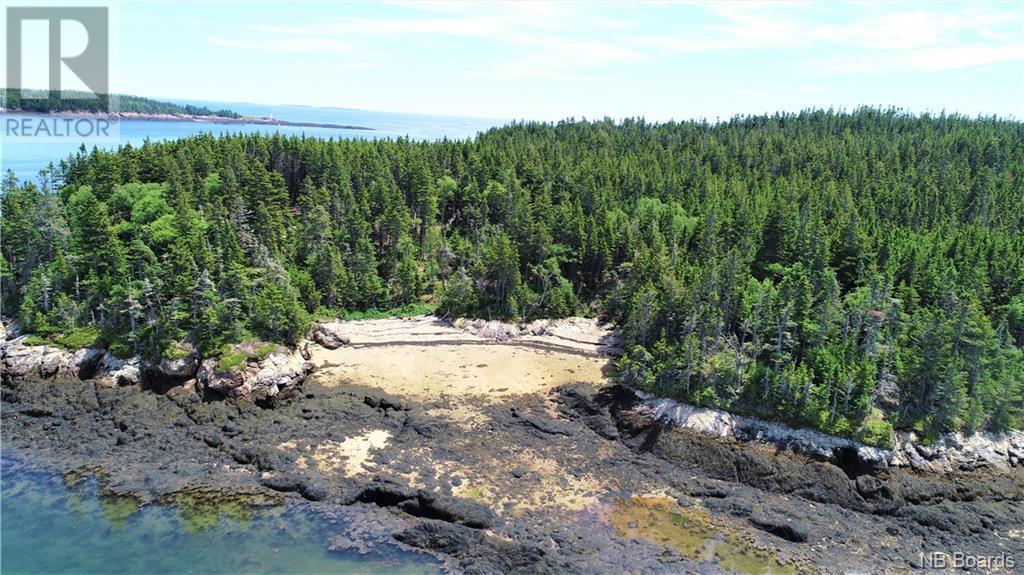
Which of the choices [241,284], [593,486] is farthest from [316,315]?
[593,486]

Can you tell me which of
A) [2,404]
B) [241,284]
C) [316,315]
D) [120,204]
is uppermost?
[120,204]

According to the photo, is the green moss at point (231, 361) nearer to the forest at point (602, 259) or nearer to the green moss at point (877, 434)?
the forest at point (602, 259)

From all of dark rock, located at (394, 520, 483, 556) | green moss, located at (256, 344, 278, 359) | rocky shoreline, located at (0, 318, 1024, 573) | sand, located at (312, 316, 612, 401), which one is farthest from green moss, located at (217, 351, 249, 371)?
dark rock, located at (394, 520, 483, 556)

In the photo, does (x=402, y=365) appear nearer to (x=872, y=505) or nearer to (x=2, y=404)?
(x=2, y=404)

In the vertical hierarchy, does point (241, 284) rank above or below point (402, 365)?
above

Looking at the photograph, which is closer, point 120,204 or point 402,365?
point 402,365

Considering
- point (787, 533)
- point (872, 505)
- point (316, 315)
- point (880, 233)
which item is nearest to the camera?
point (787, 533)

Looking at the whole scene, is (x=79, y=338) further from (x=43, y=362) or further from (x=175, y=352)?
(x=175, y=352)

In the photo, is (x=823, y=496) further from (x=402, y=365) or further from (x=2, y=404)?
(x=2, y=404)

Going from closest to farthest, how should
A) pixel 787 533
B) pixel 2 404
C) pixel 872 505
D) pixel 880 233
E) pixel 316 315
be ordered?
pixel 787 533
pixel 872 505
pixel 2 404
pixel 316 315
pixel 880 233
